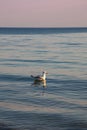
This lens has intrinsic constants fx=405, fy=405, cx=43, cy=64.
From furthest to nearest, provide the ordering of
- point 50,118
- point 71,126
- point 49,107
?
point 49,107
point 50,118
point 71,126

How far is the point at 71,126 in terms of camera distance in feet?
59.0

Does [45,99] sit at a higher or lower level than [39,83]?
lower

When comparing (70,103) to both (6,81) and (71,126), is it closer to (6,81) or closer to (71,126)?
(71,126)

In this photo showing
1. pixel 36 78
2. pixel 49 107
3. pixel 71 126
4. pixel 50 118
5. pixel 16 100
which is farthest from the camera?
pixel 36 78

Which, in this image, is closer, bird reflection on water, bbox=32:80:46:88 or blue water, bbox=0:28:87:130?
blue water, bbox=0:28:87:130

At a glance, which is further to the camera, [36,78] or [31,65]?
[31,65]

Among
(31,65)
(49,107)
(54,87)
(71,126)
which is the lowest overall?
(71,126)

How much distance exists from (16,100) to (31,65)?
16438 millimetres

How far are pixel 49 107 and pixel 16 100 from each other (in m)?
2.61

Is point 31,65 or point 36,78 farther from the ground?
point 31,65

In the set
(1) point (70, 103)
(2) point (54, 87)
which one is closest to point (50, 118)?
(1) point (70, 103)

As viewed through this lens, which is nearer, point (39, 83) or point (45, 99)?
point (45, 99)

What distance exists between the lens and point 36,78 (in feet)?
97.6

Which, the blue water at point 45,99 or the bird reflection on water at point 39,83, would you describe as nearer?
the blue water at point 45,99
